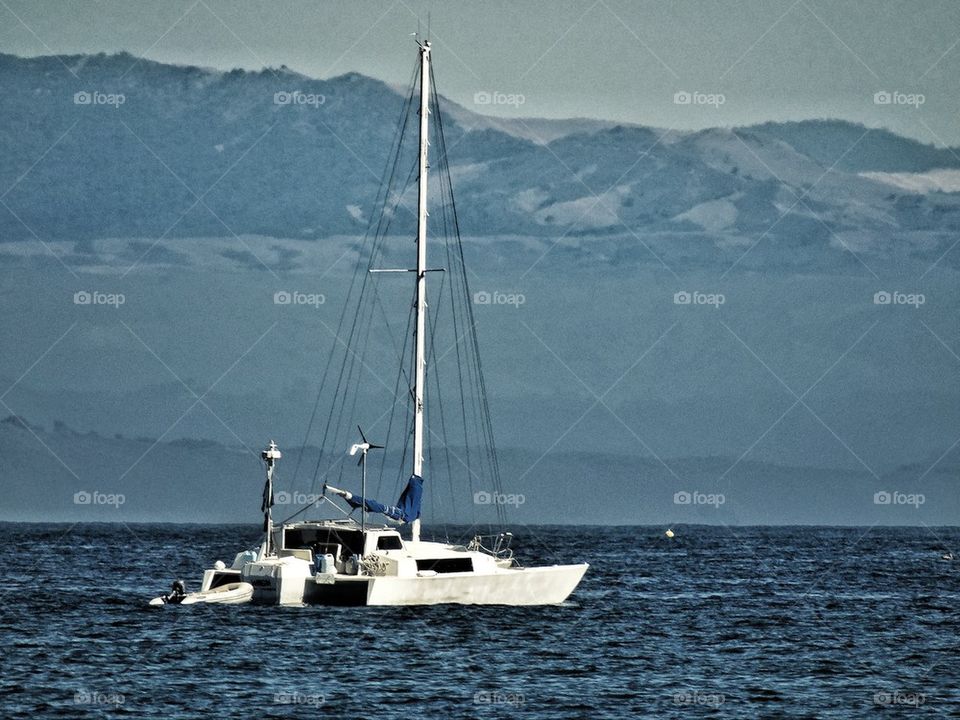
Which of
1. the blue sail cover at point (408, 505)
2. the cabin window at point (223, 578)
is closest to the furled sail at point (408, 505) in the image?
the blue sail cover at point (408, 505)

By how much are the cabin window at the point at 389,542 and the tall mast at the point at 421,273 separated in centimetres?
281

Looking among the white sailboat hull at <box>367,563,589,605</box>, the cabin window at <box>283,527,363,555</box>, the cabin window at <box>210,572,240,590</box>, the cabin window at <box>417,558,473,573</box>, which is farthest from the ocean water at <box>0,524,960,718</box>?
the cabin window at <box>283,527,363,555</box>

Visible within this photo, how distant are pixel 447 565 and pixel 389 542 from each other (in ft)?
7.38

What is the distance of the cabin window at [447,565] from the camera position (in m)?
61.5

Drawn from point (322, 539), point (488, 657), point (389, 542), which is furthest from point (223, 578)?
point (488, 657)

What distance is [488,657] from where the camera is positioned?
5291 cm

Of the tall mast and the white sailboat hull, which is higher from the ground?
the tall mast

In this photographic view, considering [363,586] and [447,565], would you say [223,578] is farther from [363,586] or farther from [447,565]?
[447,565]

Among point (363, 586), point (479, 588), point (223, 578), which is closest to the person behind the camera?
point (363, 586)

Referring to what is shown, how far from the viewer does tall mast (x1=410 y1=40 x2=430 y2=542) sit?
2576 inches

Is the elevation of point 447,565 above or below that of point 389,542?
below

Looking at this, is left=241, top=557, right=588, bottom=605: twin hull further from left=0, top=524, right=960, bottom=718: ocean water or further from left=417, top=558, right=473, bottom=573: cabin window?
left=0, top=524, right=960, bottom=718: ocean water

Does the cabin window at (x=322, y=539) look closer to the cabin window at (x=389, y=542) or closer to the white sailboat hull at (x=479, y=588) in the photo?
the cabin window at (x=389, y=542)

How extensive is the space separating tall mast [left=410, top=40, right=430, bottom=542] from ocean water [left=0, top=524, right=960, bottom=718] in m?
6.06
